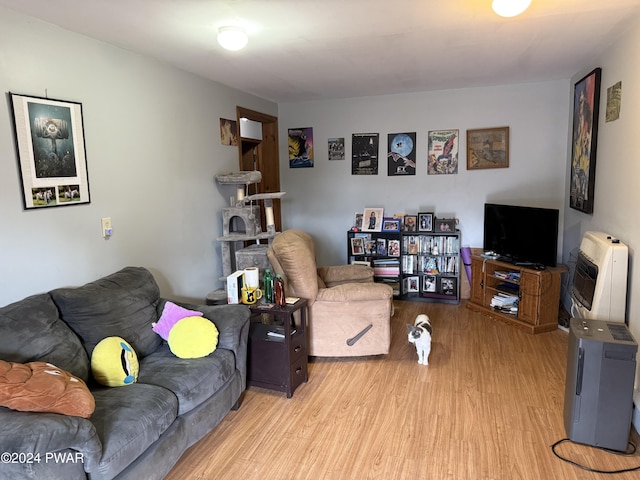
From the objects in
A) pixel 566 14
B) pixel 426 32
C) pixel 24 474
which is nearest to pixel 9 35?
pixel 24 474

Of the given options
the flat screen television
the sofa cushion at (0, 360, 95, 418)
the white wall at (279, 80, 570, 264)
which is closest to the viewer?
the sofa cushion at (0, 360, 95, 418)

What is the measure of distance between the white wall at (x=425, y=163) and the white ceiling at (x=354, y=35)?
56 centimetres

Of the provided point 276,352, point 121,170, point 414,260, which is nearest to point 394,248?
point 414,260

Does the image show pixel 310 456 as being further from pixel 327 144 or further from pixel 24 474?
pixel 327 144

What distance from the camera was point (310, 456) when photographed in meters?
2.24

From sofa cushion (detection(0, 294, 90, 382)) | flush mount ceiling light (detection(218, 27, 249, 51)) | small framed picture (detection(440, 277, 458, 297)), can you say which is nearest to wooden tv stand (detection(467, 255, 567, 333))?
small framed picture (detection(440, 277, 458, 297))

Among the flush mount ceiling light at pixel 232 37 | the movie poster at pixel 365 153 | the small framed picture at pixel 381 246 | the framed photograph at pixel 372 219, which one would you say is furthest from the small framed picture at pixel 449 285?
the flush mount ceiling light at pixel 232 37

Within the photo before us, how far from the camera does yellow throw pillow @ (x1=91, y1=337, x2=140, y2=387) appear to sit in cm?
217

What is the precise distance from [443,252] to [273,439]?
10.2 ft

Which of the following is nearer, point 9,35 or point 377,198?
point 9,35

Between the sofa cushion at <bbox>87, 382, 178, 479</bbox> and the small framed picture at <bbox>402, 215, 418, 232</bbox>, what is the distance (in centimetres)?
342

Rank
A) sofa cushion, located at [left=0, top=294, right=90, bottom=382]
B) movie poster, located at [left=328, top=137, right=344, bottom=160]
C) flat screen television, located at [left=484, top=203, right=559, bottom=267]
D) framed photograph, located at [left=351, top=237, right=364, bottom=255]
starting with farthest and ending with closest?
movie poster, located at [left=328, top=137, right=344, bottom=160]
framed photograph, located at [left=351, top=237, right=364, bottom=255]
flat screen television, located at [left=484, top=203, right=559, bottom=267]
sofa cushion, located at [left=0, top=294, right=90, bottom=382]

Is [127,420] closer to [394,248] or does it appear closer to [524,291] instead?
[524,291]

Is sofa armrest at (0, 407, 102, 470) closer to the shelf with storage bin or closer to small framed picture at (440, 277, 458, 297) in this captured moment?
the shelf with storage bin
